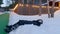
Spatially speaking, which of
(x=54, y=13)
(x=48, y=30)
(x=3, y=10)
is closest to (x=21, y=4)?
(x=3, y=10)

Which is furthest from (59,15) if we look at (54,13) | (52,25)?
(52,25)

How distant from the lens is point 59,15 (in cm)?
103

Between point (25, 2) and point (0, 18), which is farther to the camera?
point (25, 2)

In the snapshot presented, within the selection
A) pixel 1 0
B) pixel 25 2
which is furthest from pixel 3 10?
pixel 25 2

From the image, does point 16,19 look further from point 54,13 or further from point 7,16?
point 54,13

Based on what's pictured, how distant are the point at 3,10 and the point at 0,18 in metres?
0.15

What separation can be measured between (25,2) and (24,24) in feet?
0.96

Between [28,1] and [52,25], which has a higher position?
[28,1]

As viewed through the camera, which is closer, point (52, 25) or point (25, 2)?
point (52, 25)

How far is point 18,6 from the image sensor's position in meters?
1.15

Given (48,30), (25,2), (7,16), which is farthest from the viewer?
(25,2)

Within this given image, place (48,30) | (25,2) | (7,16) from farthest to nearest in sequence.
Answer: (25,2)
(7,16)
(48,30)

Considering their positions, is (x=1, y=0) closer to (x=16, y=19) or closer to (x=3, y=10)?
(x=3, y=10)

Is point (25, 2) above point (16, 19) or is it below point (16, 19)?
above
